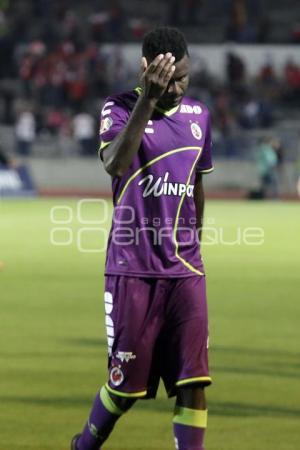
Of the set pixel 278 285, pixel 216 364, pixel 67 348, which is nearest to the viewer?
pixel 216 364

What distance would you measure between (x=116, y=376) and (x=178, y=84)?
143cm

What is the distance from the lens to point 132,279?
6.57m

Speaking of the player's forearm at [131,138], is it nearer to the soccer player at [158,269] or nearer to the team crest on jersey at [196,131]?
the soccer player at [158,269]

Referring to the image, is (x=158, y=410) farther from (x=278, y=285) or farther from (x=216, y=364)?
(x=278, y=285)

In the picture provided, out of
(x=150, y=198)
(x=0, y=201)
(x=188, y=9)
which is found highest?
(x=188, y=9)

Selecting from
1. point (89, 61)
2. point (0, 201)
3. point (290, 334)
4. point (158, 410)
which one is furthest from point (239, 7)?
point (158, 410)

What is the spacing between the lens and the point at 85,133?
4194 centimetres

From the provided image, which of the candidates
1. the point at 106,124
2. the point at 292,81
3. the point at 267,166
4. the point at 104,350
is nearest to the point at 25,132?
the point at 267,166

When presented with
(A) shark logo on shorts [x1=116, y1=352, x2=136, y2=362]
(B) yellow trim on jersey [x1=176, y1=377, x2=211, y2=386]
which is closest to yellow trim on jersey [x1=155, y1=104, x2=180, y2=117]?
(A) shark logo on shorts [x1=116, y1=352, x2=136, y2=362]

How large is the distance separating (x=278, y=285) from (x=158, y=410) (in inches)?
325

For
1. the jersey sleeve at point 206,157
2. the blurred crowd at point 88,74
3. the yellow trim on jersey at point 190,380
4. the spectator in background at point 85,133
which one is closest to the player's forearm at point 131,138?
the jersey sleeve at point 206,157

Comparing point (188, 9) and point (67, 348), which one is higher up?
point (188, 9)

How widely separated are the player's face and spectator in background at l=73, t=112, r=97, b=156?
35043 mm

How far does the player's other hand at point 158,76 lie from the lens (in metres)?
6.18
